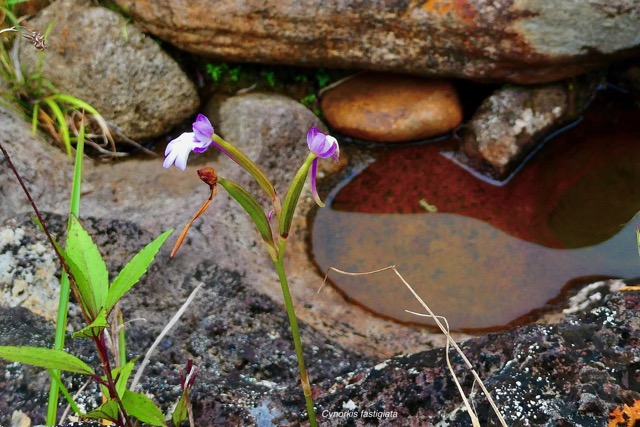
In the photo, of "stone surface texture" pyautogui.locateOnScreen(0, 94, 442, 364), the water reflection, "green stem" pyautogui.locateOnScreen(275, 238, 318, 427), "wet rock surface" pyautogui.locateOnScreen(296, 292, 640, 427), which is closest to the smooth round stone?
"stone surface texture" pyautogui.locateOnScreen(0, 94, 442, 364)

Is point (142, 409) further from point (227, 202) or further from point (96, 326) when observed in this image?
point (227, 202)

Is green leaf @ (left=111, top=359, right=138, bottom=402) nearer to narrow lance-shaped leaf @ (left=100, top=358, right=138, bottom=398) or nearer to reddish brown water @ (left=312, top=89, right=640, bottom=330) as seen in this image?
narrow lance-shaped leaf @ (left=100, top=358, right=138, bottom=398)

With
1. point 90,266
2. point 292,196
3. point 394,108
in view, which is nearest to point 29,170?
point 90,266

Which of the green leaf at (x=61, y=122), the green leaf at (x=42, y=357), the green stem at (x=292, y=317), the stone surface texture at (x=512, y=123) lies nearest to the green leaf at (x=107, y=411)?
the green leaf at (x=42, y=357)

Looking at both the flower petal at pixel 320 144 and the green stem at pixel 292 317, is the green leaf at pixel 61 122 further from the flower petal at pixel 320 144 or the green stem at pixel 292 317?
the flower petal at pixel 320 144

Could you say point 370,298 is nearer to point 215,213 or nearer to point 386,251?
point 386,251

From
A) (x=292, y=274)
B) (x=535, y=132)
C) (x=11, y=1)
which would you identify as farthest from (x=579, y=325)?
(x=11, y=1)
